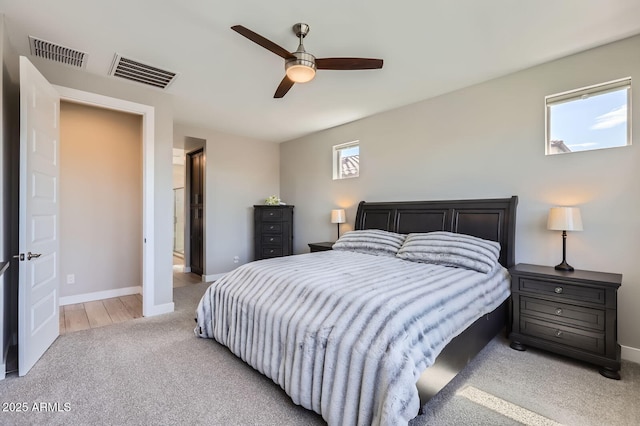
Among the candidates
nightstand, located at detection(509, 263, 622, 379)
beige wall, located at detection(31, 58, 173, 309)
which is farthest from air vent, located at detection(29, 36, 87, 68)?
nightstand, located at detection(509, 263, 622, 379)

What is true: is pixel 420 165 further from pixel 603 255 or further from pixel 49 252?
pixel 49 252

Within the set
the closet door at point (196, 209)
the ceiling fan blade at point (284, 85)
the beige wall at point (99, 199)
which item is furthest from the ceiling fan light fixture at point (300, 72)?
the closet door at point (196, 209)

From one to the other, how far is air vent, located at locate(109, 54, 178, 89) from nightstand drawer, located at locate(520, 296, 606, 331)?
419cm

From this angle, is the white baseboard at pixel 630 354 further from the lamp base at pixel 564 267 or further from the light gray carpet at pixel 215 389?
the lamp base at pixel 564 267

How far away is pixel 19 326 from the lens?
2.19 m

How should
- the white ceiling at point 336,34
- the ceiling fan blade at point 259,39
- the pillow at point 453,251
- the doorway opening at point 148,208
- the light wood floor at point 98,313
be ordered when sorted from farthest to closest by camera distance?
the doorway opening at point 148,208 < the light wood floor at point 98,313 < the pillow at point 453,251 < the white ceiling at point 336,34 < the ceiling fan blade at point 259,39

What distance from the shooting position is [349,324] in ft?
5.56

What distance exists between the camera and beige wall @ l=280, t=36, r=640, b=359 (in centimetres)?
252

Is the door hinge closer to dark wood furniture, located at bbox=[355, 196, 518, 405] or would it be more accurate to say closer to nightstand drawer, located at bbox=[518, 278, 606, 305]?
dark wood furniture, located at bbox=[355, 196, 518, 405]

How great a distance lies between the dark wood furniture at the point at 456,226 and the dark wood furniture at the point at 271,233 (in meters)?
1.61

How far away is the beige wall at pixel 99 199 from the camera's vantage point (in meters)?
3.95

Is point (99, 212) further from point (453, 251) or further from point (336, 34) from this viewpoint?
point (453, 251)

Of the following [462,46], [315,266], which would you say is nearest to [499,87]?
[462,46]

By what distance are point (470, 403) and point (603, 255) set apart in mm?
1908
